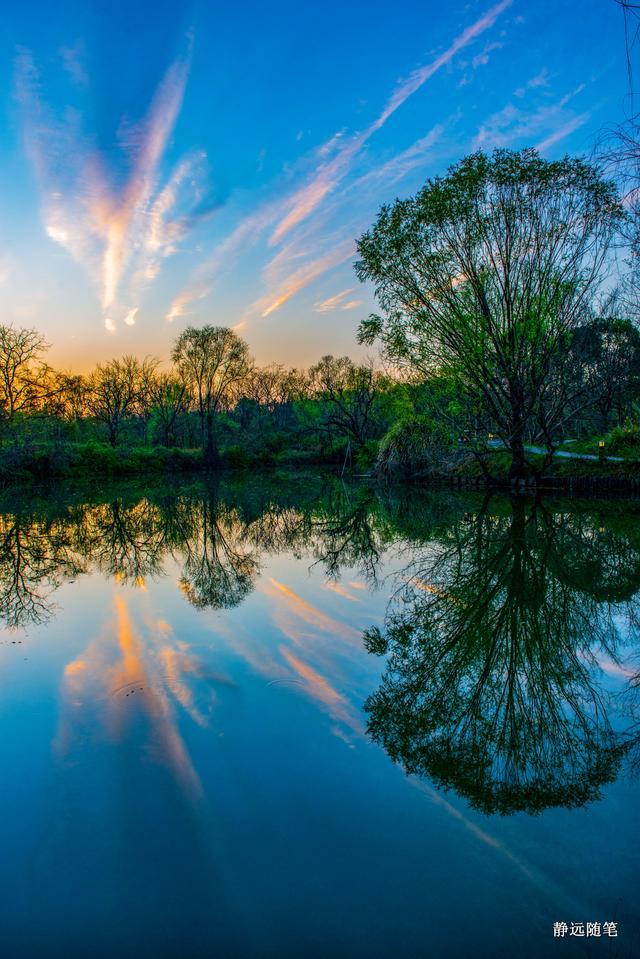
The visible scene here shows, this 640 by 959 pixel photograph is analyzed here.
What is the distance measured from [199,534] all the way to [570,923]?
12.7 metres

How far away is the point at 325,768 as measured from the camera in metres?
3.31

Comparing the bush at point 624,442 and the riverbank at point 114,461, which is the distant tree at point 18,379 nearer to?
the riverbank at point 114,461

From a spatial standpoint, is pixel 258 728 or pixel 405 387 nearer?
pixel 258 728

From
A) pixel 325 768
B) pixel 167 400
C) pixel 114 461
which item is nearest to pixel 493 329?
pixel 325 768

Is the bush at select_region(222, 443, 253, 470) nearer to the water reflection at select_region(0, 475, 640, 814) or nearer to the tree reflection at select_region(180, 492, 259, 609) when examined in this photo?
the tree reflection at select_region(180, 492, 259, 609)

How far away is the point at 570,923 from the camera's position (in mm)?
2158

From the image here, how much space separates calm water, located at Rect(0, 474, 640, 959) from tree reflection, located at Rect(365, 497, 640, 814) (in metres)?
0.03

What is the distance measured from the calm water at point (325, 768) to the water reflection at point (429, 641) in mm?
30

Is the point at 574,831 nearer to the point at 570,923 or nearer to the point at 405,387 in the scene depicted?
the point at 570,923

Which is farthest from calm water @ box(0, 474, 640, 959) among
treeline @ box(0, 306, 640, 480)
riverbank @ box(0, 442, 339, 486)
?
riverbank @ box(0, 442, 339, 486)

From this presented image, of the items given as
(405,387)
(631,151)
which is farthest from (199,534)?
(405,387)

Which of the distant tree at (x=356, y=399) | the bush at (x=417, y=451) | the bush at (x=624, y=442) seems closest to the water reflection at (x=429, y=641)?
the bush at (x=624, y=442)

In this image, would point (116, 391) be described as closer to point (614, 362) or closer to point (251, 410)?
point (251, 410)

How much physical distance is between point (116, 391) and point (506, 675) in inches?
2251
